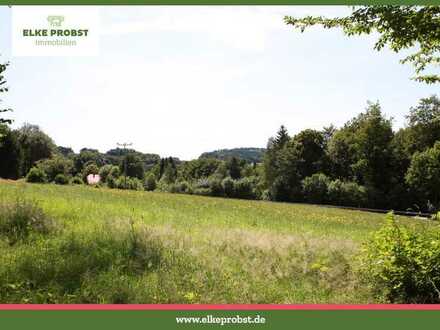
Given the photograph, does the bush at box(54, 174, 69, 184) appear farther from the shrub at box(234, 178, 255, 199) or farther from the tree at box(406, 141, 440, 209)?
the shrub at box(234, 178, 255, 199)

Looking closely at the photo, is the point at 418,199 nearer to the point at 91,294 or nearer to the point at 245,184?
A: the point at 245,184

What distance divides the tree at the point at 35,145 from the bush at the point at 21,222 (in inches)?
2043

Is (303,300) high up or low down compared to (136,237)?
down

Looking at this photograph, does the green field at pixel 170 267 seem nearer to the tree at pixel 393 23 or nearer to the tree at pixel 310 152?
the tree at pixel 393 23

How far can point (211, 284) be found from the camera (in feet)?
28.2

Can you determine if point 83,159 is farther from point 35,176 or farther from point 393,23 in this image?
point 393,23

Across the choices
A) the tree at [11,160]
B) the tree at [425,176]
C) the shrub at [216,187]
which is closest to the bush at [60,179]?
the tree at [11,160]

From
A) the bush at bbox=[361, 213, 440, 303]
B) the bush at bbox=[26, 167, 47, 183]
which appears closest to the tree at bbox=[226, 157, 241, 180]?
the bush at bbox=[26, 167, 47, 183]

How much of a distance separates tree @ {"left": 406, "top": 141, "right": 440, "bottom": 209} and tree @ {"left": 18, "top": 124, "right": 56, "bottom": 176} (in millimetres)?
43576

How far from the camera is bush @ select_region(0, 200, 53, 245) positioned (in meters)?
10.4

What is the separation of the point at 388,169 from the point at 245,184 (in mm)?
37302

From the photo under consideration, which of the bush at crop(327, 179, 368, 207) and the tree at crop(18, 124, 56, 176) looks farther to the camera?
the tree at crop(18, 124, 56, 176)
